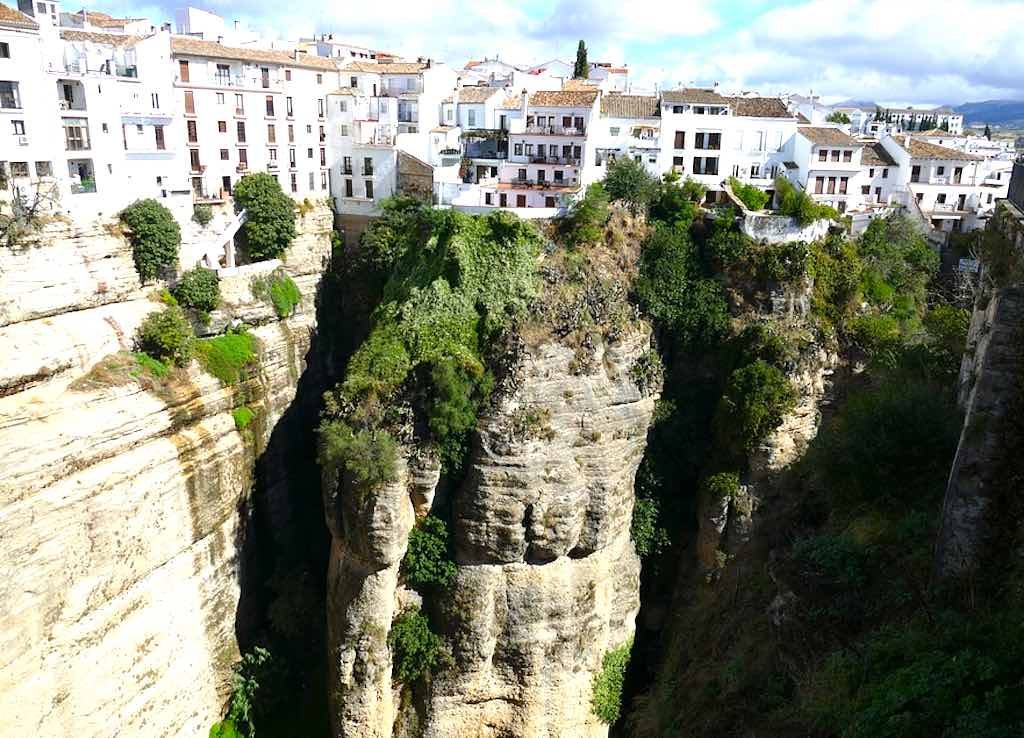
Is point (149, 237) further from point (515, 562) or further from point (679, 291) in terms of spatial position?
point (679, 291)

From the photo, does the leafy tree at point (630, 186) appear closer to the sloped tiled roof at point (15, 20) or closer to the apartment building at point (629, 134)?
the apartment building at point (629, 134)

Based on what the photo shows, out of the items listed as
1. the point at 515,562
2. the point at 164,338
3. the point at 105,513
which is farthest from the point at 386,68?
the point at 515,562

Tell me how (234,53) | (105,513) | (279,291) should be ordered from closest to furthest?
(105,513)
(279,291)
(234,53)

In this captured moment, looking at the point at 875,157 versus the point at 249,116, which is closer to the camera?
the point at 249,116

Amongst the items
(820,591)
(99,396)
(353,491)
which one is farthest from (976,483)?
(99,396)

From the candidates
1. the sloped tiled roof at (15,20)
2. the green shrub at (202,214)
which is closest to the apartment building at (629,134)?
the green shrub at (202,214)

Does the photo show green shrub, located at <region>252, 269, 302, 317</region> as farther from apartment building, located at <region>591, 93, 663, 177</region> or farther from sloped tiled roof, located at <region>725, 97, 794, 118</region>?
sloped tiled roof, located at <region>725, 97, 794, 118</region>
